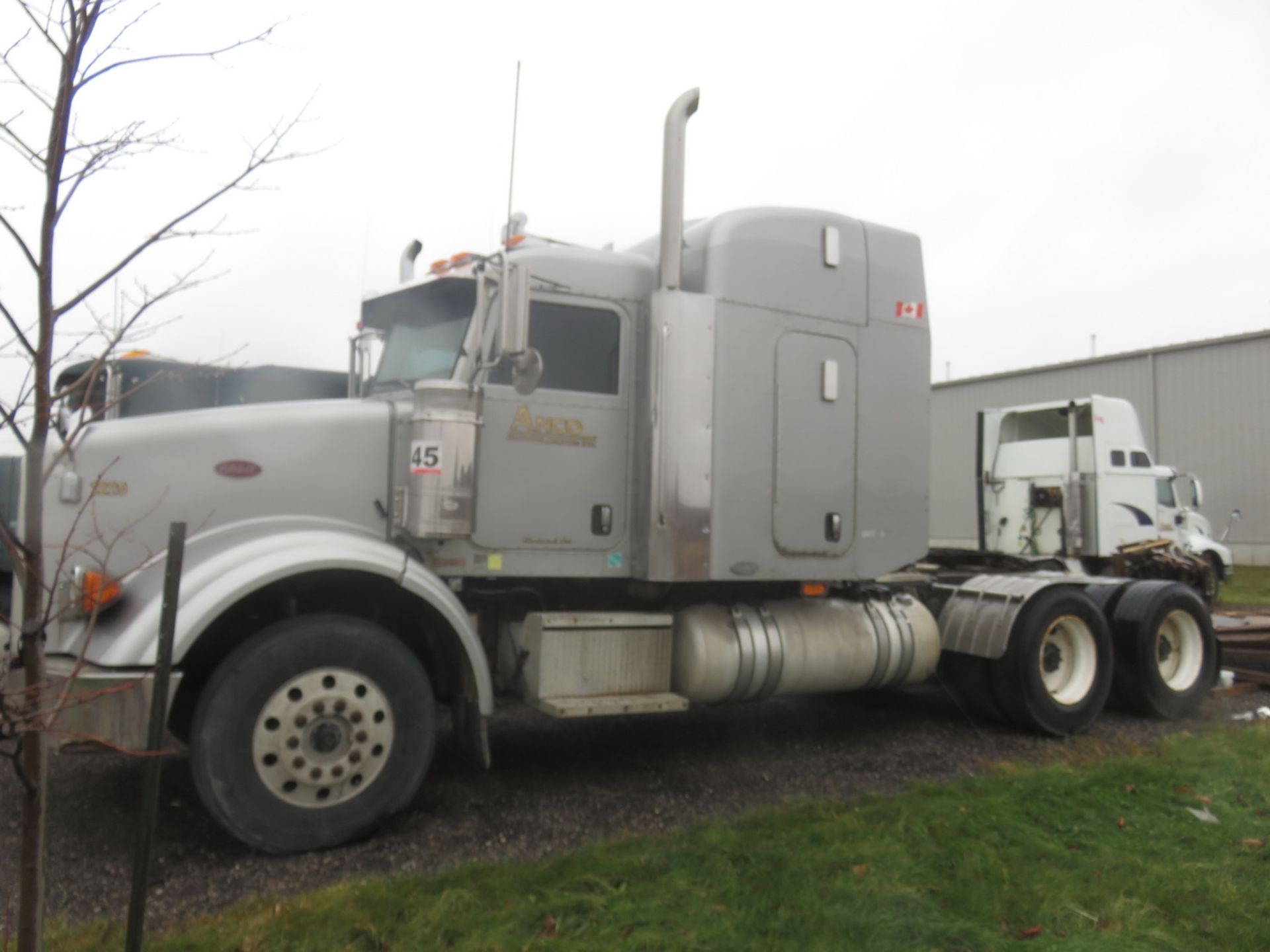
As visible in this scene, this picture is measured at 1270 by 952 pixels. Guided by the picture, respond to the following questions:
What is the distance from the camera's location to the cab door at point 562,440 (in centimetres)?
564

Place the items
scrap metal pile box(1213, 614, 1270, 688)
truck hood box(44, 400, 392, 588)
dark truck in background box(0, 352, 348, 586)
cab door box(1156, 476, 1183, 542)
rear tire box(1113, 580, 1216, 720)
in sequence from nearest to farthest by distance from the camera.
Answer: truck hood box(44, 400, 392, 588), dark truck in background box(0, 352, 348, 586), rear tire box(1113, 580, 1216, 720), scrap metal pile box(1213, 614, 1270, 688), cab door box(1156, 476, 1183, 542)

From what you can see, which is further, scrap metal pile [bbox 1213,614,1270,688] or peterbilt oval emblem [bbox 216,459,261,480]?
scrap metal pile [bbox 1213,614,1270,688]

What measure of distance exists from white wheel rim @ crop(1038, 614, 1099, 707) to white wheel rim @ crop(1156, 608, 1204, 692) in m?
0.93

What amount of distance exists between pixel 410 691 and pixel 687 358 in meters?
2.36

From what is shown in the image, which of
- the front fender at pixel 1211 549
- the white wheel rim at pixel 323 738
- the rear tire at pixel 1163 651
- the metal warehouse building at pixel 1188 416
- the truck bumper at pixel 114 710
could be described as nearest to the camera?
the truck bumper at pixel 114 710

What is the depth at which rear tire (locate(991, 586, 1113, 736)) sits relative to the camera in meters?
7.23

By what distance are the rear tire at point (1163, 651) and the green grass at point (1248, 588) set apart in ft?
29.9

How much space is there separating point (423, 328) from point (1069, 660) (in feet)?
17.0

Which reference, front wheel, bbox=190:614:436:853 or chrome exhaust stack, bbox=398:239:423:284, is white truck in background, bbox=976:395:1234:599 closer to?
chrome exhaust stack, bbox=398:239:423:284

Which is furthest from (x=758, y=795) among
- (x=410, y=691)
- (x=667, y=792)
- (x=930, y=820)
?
(x=410, y=691)

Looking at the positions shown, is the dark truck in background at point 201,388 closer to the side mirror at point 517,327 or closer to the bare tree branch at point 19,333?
the side mirror at point 517,327

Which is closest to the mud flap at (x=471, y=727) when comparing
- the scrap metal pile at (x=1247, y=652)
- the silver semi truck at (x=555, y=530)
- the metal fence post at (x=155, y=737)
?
Answer: the silver semi truck at (x=555, y=530)

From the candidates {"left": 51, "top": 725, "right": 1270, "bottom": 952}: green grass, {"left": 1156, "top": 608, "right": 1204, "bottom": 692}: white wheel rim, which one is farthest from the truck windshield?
{"left": 1156, "top": 608, "right": 1204, "bottom": 692}: white wheel rim

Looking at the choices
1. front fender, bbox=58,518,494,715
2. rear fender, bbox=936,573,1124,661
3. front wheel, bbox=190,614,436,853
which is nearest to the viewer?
front fender, bbox=58,518,494,715
